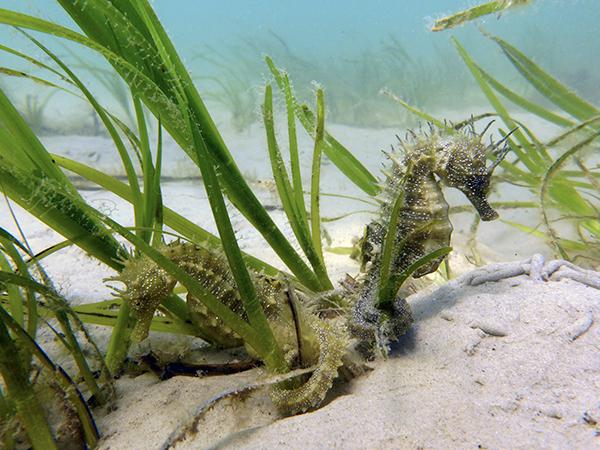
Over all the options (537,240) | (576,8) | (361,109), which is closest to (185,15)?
(576,8)

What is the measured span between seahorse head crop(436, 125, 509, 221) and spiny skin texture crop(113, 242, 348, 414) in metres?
0.82

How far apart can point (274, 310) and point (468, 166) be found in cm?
104

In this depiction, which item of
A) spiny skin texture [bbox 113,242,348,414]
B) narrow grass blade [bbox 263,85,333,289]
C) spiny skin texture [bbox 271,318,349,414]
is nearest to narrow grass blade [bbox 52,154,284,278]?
narrow grass blade [bbox 263,85,333,289]

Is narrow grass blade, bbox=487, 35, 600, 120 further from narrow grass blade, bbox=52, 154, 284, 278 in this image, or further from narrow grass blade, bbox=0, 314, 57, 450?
narrow grass blade, bbox=0, 314, 57, 450

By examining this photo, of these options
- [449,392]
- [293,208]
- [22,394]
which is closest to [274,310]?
[293,208]

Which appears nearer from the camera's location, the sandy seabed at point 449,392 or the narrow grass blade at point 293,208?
the sandy seabed at point 449,392

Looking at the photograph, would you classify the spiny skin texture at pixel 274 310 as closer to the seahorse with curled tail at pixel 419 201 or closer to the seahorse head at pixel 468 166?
the seahorse with curled tail at pixel 419 201

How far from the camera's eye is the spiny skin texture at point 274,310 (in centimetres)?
140

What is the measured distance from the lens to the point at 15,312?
66.2 inches

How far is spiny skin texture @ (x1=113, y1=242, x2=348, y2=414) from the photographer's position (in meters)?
1.40

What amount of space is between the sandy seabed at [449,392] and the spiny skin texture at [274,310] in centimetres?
9

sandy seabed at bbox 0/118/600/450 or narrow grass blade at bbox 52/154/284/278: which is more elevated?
narrow grass blade at bbox 52/154/284/278

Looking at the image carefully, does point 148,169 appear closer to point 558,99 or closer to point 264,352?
point 264,352

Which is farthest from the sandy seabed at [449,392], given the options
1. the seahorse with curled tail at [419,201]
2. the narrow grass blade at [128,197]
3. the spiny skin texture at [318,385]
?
the narrow grass blade at [128,197]
